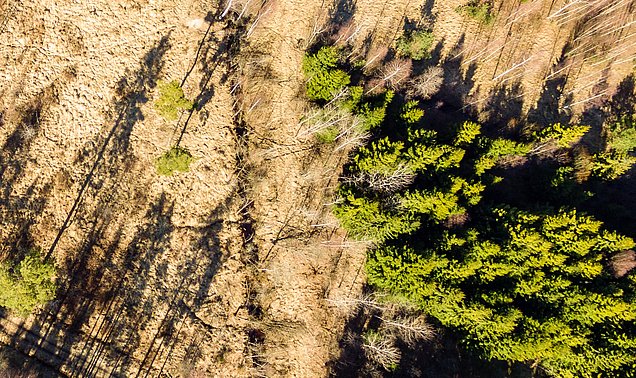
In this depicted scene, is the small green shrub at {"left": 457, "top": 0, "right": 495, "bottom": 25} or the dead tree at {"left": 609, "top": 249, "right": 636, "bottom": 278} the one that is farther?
the small green shrub at {"left": 457, "top": 0, "right": 495, "bottom": 25}

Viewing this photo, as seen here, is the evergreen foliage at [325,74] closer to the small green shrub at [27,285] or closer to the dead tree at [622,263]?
the small green shrub at [27,285]

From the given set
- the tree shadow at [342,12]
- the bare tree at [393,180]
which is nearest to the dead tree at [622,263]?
the bare tree at [393,180]

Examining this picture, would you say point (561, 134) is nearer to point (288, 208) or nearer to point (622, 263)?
point (622, 263)

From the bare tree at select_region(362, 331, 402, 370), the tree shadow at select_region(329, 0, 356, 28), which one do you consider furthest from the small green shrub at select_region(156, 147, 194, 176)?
the bare tree at select_region(362, 331, 402, 370)

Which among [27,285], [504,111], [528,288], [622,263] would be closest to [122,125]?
[27,285]

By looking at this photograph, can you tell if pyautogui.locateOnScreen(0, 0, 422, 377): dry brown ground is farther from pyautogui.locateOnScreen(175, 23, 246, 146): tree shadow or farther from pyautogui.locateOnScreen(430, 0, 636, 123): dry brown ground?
pyautogui.locateOnScreen(430, 0, 636, 123): dry brown ground
